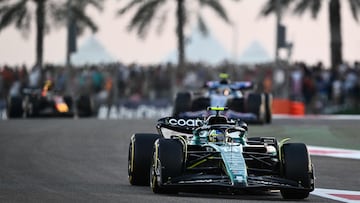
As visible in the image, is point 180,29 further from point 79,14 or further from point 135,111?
point 135,111

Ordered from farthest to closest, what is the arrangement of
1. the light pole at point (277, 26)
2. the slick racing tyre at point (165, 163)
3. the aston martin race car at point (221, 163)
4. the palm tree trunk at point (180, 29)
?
the palm tree trunk at point (180, 29) < the light pole at point (277, 26) < the slick racing tyre at point (165, 163) < the aston martin race car at point (221, 163)

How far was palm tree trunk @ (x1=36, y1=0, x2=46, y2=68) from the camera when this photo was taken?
150 ft

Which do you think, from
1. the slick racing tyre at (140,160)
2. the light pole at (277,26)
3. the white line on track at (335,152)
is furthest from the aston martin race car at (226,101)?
the slick racing tyre at (140,160)

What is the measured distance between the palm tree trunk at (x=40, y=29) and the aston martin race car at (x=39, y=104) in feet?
38.2

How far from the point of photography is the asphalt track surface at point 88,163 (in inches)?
490

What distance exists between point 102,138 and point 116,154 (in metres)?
4.14

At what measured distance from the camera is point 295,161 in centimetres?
1270

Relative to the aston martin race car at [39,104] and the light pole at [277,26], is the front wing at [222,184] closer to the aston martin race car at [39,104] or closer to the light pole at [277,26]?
the aston martin race car at [39,104]

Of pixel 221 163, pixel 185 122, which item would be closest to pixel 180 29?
pixel 185 122

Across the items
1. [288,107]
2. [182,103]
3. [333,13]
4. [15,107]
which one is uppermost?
[333,13]

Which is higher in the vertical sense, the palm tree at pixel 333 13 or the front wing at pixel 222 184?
the palm tree at pixel 333 13

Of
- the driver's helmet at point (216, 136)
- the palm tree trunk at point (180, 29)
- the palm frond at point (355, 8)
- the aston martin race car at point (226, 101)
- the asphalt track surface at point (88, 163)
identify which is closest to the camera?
the asphalt track surface at point (88, 163)

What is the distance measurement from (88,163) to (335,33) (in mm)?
26323

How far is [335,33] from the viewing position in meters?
42.9
